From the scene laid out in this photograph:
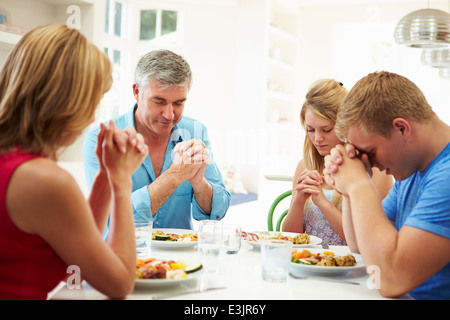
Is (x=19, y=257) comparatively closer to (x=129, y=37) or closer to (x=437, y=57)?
(x=437, y=57)

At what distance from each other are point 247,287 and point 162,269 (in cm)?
22

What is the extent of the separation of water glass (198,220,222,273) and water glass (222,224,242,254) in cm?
9

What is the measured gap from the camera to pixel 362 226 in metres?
1.29

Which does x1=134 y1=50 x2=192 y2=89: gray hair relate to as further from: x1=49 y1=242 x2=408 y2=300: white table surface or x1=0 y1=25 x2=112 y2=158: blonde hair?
x1=0 y1=25 x2=112 y2=158: blonde hair

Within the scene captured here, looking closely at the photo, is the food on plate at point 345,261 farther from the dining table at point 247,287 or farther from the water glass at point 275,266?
the water glass at point 275,266

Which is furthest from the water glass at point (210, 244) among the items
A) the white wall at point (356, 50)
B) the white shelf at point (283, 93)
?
the white wall at point (356, 50)

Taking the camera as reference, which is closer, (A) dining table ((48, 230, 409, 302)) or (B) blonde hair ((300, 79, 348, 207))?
(A) dining table ((48, 230, 409, 302))

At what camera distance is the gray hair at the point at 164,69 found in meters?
2.06

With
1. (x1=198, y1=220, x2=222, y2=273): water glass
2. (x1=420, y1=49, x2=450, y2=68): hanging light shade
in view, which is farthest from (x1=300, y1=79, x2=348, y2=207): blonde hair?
(x1=420, y1=49, x2=450, y2=68): hanging light shade

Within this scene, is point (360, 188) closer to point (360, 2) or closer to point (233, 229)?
point (233, 229)

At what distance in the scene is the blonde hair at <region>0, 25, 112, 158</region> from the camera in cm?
104

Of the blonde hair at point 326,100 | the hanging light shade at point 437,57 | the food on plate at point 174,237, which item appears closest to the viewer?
the food on plate at point 174,237

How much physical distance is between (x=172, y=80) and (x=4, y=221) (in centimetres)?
118
